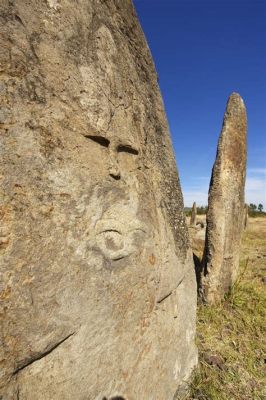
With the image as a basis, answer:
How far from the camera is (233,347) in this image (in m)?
3.49

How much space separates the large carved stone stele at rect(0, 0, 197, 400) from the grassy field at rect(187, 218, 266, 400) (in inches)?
21.8

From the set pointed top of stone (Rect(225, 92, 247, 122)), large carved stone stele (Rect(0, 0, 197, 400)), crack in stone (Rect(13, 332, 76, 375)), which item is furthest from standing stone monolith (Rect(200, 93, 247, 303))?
crack in stone (Rect(13, 332, 76, 375))

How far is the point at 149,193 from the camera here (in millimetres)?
2385

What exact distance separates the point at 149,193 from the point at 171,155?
52 centimetres

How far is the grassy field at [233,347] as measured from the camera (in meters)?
2.83

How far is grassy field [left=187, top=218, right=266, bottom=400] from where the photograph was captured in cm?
283

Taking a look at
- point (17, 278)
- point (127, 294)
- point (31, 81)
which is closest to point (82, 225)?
point (17, 278)

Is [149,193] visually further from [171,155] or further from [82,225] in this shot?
[82,225]

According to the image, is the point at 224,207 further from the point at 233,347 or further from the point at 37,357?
the point at 37,357

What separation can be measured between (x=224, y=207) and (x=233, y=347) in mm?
1701

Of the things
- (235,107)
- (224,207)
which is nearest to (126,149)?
(224,207)

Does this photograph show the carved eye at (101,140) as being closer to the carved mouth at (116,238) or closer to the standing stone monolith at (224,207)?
the carved mouth at (116,238)

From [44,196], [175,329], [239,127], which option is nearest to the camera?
[44,196]

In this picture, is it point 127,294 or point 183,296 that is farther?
point 183,296
